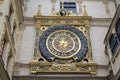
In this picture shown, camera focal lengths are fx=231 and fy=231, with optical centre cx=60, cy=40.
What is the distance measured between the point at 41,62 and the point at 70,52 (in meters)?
1.54

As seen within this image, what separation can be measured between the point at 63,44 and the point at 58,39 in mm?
412

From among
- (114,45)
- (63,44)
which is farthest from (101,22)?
(114,45)

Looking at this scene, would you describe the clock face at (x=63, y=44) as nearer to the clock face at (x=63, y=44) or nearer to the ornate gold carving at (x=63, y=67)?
the clock face at (x=63, y=44)

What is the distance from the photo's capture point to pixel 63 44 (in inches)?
465

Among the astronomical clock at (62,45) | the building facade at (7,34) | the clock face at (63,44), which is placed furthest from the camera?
the clock face at (63,44)

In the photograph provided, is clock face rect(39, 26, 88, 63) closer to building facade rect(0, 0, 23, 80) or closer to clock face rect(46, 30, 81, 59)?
clock face rect(46, 30, 81, 59)

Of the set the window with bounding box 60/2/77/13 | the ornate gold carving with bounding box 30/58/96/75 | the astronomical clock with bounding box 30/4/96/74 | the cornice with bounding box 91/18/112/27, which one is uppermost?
the window with bounding box 60/2/77/13

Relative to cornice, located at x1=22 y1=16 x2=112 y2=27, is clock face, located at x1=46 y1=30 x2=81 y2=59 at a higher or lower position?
lower

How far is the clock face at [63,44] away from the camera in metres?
11.5

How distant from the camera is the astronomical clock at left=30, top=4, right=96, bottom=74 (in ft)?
36.2

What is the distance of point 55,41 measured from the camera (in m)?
11.9

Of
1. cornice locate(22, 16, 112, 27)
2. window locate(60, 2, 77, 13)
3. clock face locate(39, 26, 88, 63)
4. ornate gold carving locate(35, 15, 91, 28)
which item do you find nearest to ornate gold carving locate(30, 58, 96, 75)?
clock face locate(39, 26, 88, 63)

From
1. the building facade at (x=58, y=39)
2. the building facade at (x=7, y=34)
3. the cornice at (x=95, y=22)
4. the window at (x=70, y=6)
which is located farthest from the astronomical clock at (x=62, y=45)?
the building facade at (x=7, y=34)

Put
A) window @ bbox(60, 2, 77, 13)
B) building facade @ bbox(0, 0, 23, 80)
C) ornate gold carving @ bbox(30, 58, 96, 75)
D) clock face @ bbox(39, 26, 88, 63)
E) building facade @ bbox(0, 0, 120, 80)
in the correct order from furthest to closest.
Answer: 1. window @ bbox(60, 2, 77, 13)
2. clock face @ bbox(39, 26, 88, 63)
3. ornate gold carving @ bbox(30, 58, 96, 75)
4. building facade @ bbox(0, 0, 120, 80)
5. building facade @ bbox(0, 0, 23, 80)
